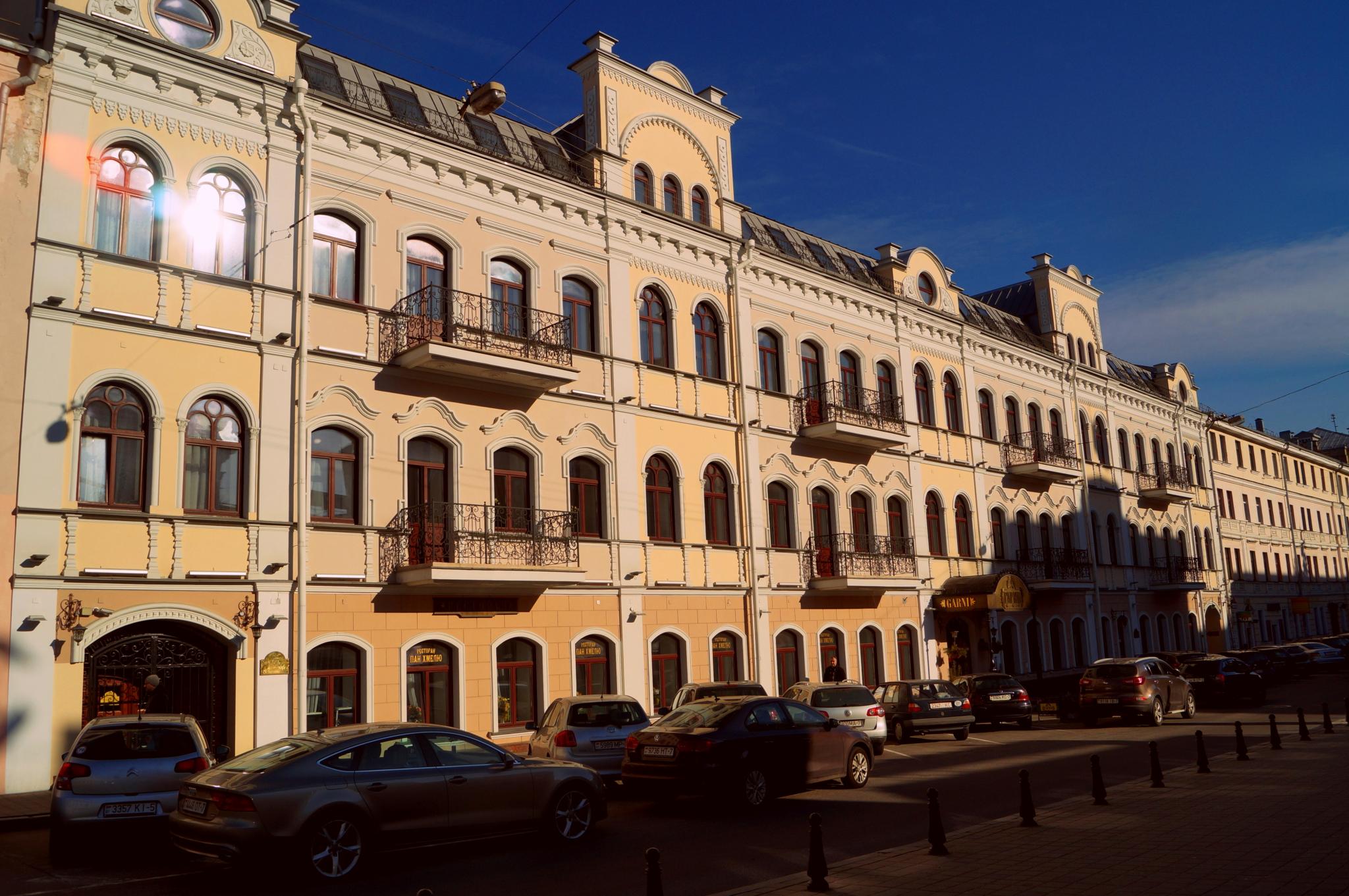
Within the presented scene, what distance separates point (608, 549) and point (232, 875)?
13578 mm

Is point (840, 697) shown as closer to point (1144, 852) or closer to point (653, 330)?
point (653, 330)

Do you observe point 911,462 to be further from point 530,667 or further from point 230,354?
point 230,354

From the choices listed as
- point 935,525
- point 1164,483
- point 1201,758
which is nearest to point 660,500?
point 935,525

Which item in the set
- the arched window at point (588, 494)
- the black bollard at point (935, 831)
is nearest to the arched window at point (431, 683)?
the arched window at point (588, 494)

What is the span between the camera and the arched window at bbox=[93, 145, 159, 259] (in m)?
17.5

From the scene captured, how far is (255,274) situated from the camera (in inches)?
744

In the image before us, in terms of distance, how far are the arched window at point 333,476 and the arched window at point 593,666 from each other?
5.99 meters

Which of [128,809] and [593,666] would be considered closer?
[128,809]

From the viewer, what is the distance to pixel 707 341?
27859 mm

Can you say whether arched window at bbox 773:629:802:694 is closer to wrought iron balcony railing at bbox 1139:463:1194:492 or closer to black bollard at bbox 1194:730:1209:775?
black bollard at bbox 1194:730:1209:775

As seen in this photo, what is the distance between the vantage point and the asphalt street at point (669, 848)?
1001 cm

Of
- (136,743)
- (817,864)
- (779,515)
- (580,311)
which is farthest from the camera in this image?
(779,515)

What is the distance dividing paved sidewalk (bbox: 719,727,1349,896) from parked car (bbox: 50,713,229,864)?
21.9ft

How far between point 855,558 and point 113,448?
62.3ft
